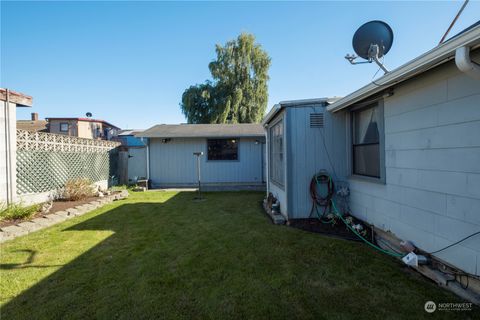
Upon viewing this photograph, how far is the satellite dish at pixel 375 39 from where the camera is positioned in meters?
3.93

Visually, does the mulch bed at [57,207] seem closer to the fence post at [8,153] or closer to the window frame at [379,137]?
the fence post at [8,153]

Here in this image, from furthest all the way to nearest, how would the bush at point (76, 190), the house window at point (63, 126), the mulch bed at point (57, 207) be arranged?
the house window at point (63, 126)
the bush at point (76, 190)
the mulch bed at point (57, 207)

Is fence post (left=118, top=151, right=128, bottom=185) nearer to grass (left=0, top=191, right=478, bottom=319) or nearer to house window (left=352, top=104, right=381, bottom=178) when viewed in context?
grass (left=0, top=191, right=478, bottom=319)

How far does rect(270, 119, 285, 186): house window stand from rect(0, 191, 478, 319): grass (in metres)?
1.58

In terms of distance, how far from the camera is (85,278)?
280 centimetres

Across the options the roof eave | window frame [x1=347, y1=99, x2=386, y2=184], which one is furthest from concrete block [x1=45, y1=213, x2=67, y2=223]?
window frame [x1=347, y1=99, x2=386, y2=184]

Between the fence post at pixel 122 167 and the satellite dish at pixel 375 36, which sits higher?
the satellite dish at pixel 375 36

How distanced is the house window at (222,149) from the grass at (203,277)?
6131 millimetres

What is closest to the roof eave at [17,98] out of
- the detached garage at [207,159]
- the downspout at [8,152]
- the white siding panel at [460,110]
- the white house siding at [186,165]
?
the downspout at [8,152]

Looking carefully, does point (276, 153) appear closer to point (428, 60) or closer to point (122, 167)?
point (428, 60)

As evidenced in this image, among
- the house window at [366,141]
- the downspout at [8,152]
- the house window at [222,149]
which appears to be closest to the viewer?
the house window at [366,141]

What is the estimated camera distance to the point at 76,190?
7137 mm

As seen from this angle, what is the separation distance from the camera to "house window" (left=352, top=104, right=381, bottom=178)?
3.89 metres

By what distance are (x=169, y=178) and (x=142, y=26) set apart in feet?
20.4
